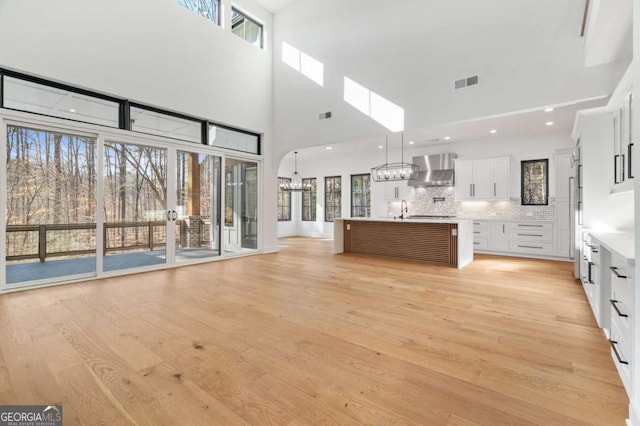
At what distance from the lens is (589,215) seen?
376 centimetres

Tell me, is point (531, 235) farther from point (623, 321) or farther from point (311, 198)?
point (311, 198)

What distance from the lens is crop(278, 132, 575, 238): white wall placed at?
277 inches

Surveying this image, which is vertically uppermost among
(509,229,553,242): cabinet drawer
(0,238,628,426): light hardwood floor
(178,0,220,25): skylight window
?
(178,0,220,25): skylight window

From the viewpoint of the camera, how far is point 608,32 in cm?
318

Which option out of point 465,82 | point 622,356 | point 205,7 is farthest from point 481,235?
point 205,7

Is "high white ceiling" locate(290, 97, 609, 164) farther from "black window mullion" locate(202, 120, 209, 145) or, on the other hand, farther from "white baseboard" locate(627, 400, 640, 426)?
"white baseboard" locate(627, 400, 640, 426)

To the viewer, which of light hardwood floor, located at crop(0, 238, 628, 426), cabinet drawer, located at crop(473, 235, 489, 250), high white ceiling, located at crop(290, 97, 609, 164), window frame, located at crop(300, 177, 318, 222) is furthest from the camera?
window frame, located at crop(300, 177, 318, 222)

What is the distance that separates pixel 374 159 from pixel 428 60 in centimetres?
488

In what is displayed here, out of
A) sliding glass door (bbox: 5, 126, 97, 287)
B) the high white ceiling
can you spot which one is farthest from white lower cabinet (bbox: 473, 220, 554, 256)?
sliding glass door (bbox: 5, 126, 97, 287)

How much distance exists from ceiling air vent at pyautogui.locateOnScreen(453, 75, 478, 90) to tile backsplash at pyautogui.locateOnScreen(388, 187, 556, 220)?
383 centimetres

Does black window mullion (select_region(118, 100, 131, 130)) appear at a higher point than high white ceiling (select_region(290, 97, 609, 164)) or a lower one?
lower

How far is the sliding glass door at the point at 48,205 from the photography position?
4051 mm

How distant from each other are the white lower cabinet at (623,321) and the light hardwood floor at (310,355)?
133 millimetres

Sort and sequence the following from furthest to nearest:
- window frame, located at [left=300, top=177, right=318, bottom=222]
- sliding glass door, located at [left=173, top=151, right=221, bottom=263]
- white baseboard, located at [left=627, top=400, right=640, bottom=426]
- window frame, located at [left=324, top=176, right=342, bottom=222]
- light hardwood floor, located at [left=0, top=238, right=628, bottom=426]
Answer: window frame, located at [left=300, top=177, right=318, bottom=222] < window frame, located at [left=324, top=176, right=342, bottom=222] < sliding glass door, located at [left=173, top=151, right=221, bottom=263] < light hardwood floor, located at [left=0, top=238, right=628, bottom=426] < white baseboard, located at [left=627, top=400, right=640, bottom=426]
